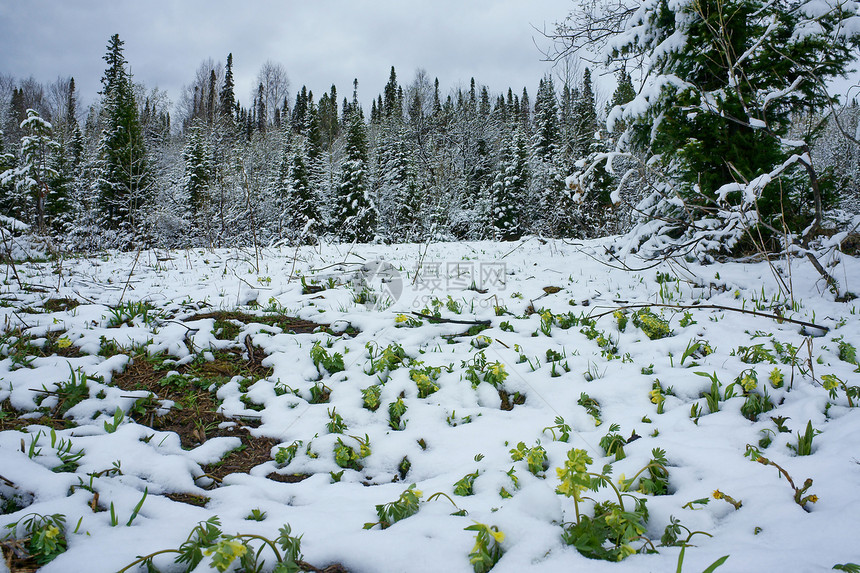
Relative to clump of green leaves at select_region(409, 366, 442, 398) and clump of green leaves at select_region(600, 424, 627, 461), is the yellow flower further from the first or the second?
clump of green leaves at select_region(600, 424, 627, 461)

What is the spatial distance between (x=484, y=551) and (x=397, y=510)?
0.43m

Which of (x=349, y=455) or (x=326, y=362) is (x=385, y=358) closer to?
(x=326, y=362)

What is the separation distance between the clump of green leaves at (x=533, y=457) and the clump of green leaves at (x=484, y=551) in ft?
1.67

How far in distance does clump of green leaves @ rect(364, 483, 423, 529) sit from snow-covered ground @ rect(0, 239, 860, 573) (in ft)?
0.14

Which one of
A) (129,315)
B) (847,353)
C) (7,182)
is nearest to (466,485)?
(847,353)

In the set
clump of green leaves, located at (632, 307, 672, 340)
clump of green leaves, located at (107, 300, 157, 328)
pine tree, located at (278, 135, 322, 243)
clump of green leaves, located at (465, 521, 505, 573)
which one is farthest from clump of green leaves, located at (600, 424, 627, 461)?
pine tree, located at (278, 135, 322, 243)

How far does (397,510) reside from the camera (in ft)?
5.14

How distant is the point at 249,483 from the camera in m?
1.88

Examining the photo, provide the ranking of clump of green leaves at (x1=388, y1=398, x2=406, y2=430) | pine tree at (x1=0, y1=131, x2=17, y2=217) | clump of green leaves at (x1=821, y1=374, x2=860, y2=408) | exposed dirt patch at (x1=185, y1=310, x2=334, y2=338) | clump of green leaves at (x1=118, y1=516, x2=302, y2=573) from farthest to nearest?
pine tree at (x1=0, y1=131, x2=17, y2=217) → exposed dirt patch at (x1=185, y1=310, x2=334, y2=338) → clump of green leaves at (x1=388, y1=398, x2=406, y2=430) → clump of green leaves at (x1=821, y1=374, x2=860, y2=408) → clump of green leaves at (x1=118, y1=516, x2=302, y2=573)

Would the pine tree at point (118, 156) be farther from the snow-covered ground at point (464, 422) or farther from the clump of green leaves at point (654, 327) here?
the clump of green leaves at point (654, 327)

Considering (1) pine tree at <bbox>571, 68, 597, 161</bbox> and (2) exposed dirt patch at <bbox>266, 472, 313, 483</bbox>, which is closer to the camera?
(2) exposed dirt patch at <bbox>266, 472, 313, 483</bbox>

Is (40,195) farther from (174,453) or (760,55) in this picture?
(760,55)

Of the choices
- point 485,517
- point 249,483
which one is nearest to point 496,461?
point 485,517

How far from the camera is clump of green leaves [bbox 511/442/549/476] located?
1.81 m
